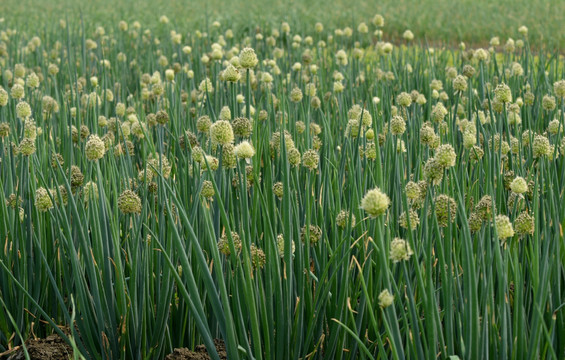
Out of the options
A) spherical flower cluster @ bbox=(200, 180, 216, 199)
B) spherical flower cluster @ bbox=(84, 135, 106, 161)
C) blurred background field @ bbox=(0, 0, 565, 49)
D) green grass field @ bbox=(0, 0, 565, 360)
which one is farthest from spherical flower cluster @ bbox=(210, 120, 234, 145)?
blurred background field @ bbox=(0, 0, 565, 49)

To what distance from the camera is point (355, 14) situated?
10469mm

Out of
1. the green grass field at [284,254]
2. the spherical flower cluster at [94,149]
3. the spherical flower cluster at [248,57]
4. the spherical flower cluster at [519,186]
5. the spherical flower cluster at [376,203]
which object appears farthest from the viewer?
the spherical flower cluster at [248,57]

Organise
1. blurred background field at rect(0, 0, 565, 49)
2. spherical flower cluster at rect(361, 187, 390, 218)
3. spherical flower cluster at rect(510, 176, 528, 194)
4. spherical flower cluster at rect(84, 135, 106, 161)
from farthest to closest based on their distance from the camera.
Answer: blurred background field at rect(0, 0, 565, 49), spherical flower cluster at rect(84, 135, 106, 161), spherical flower cluster at rect(510, 176, 528, 194), spherical flower cluster at rect(361, 187, 390, 218)

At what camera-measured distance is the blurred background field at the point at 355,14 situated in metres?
9.08

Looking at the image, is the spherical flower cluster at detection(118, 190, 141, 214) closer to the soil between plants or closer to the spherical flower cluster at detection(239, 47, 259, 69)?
the soil between plants

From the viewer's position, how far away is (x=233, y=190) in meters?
1.98

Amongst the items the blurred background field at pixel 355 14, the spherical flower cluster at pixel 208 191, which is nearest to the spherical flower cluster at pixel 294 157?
the spherical flower cluster at pixel 208 191

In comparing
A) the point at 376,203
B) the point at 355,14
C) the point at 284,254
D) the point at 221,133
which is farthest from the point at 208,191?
the point at 355,14

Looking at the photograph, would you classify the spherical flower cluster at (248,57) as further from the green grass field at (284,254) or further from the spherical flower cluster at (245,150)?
the spherical flower cluster at (245,150)

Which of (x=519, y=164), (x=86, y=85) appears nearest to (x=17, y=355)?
(x=519, y=164)

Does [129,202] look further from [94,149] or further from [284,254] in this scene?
[284,254]

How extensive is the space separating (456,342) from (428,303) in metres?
0.27

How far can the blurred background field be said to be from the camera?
9078 millimetres

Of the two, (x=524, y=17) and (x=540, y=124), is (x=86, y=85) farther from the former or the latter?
(x=524, y=17)
